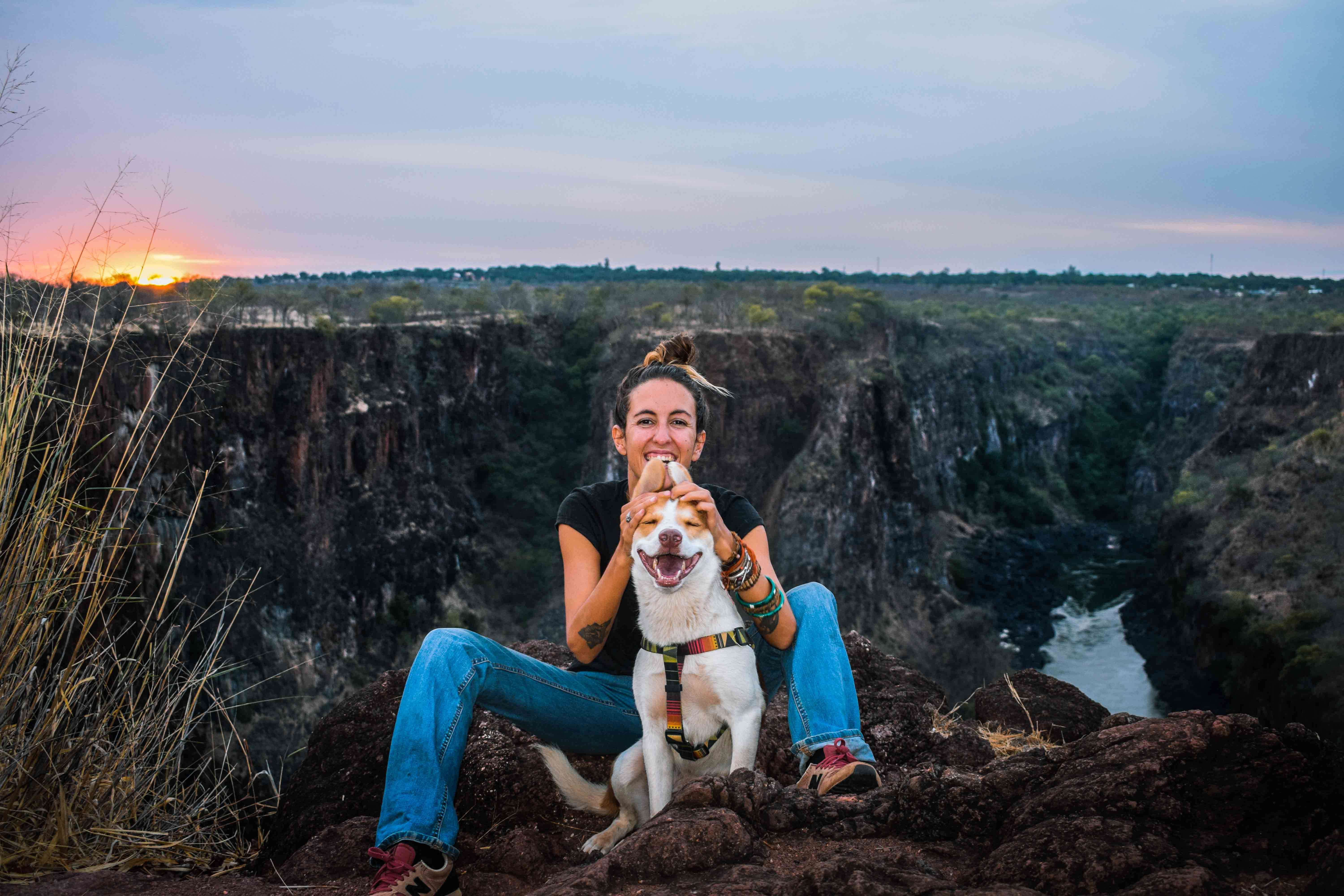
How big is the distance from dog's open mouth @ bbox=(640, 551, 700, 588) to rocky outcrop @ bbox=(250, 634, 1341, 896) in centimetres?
58

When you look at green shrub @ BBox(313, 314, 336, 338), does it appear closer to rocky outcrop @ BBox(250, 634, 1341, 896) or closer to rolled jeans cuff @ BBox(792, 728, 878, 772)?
rocky outcrop @ BBox(250, 634, 1341, 896)

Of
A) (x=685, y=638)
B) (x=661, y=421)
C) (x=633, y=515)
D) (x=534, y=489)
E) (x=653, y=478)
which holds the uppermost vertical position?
(x=661, y=421)

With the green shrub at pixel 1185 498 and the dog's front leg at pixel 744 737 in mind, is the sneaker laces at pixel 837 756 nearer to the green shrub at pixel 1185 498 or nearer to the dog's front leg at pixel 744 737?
the dog's front leg at pixel 744 737

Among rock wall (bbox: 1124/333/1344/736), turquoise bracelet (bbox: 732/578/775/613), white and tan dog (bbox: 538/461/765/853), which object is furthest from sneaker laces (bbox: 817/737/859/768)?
rock wall (bbox: 1124/333/1344/736)

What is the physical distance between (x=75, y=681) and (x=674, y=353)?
2.19 m

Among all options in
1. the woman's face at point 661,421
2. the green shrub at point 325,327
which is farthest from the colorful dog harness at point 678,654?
the green shrub at point 325,327

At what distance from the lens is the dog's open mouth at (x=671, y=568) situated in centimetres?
280

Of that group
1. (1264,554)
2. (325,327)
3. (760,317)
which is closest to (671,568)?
(325,327)

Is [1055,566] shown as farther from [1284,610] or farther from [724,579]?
[724,579]

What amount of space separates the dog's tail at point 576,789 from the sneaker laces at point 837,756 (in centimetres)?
74

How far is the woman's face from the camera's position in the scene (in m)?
3.26

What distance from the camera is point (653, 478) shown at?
2.93m

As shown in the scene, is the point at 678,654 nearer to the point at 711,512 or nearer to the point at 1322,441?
the point at 711,512

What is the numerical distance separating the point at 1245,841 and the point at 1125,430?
3134 inches
